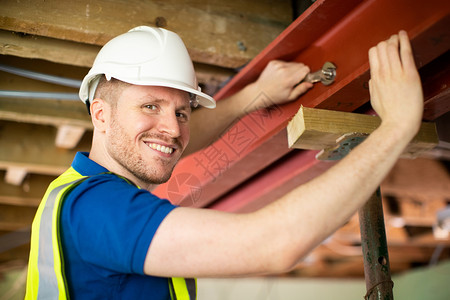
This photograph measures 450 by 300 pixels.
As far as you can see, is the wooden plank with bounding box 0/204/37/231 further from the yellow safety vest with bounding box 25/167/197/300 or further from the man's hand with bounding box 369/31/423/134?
the man's hand with bounding box 369/31/423/134

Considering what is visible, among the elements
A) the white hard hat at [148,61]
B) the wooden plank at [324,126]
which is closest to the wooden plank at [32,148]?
the white hard hat at [148,61]

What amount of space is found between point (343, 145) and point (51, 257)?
40.3 inches

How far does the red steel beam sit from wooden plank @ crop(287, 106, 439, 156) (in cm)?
10

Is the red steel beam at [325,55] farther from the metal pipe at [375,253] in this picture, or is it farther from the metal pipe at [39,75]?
the metal pipe at [39,75]

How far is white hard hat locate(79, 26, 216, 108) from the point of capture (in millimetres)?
1683

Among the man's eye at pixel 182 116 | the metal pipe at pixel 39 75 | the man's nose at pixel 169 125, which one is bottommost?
the man's nose at pixel 169 125

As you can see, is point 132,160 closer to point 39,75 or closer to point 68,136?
point 39,75

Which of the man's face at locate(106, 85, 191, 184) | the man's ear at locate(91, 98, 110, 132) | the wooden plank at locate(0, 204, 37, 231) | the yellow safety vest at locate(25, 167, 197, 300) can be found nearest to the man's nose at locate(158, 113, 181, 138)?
the man's face at locate(106, 85, 191, 184)

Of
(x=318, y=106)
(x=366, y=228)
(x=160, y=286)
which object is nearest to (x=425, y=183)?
(x=366, y=228)

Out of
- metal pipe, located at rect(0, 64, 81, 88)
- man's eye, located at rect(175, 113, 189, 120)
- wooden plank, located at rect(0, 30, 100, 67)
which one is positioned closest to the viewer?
man's eye, located at rect(175, 113, 189, 120)

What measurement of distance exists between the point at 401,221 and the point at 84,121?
3634mm

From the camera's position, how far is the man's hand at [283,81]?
189cm

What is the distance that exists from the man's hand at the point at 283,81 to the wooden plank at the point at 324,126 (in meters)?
0.26

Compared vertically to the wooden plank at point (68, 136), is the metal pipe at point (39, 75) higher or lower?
lower
